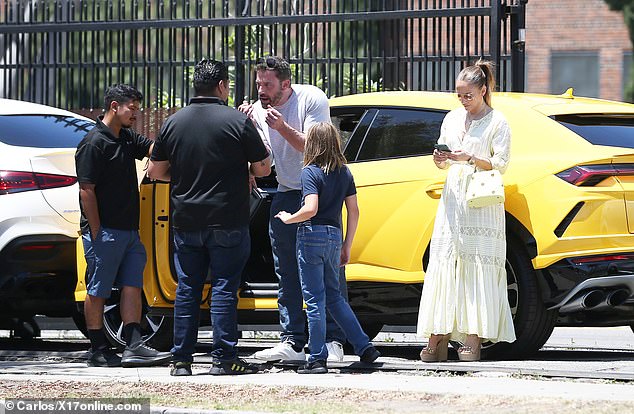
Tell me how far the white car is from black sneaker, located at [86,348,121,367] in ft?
3.32

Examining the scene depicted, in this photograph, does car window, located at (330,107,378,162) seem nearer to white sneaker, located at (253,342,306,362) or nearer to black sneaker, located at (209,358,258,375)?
white sneaker, located at (253,342,306,362)

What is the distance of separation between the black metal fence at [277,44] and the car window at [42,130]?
3422 mm

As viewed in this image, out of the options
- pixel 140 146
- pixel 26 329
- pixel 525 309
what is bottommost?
pixel 26 329

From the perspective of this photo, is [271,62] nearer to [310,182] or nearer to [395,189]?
[310,182]

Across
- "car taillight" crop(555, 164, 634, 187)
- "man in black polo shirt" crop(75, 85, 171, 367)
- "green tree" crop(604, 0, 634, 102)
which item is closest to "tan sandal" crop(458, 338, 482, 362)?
"car taillight" crop(555, 164, 634, 187)

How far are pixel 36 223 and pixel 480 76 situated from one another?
10.6 ft

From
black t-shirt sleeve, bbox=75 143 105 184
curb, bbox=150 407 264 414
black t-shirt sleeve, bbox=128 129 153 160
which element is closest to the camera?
curb, bbox=150 407 264 414

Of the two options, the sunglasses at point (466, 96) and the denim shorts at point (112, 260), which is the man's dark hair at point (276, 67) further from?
the denim shorts at point (112, 260)

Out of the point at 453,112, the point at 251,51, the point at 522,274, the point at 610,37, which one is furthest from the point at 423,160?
the point at 610,37

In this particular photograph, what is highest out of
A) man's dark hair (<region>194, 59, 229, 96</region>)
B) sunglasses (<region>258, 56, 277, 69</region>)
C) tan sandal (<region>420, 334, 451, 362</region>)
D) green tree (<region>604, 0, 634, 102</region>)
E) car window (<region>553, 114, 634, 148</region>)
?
green tree (<region>604, 0, 634, 102</region>)

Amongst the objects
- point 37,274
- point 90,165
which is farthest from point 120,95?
point 37,274

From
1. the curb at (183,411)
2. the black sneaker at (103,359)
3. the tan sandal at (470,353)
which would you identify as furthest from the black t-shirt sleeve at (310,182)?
the curb at (183,411)

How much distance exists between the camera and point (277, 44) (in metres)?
14.1

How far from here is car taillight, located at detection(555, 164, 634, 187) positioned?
854 centimetres
